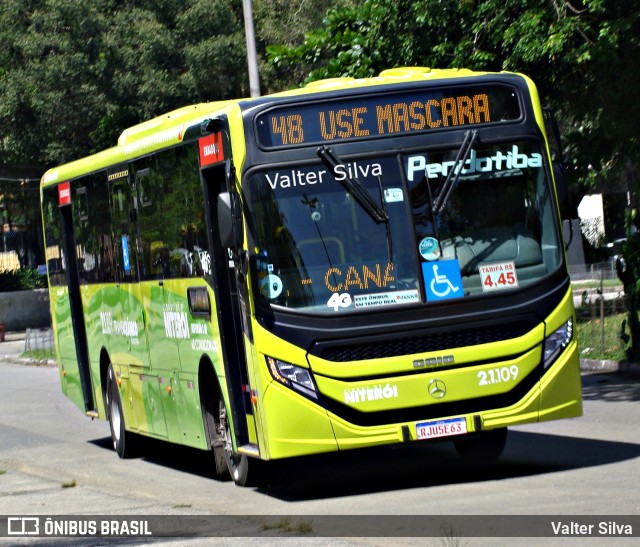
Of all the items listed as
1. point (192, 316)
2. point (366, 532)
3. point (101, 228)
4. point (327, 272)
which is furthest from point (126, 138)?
point (366, 532)

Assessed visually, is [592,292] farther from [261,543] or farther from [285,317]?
[261,543]

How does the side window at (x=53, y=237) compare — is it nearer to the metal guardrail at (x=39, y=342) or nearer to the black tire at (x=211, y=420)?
the black tire at (x=211, y=420)

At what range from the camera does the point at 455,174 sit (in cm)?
991

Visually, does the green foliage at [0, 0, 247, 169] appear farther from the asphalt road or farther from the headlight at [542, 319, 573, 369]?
the headlight at [542, 319, 573, 369]

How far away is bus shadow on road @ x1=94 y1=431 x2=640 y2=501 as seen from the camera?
34.0 ft

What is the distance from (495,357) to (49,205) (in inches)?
329

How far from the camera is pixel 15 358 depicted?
34656mm

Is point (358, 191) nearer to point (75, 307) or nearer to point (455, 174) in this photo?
point (455, 174)

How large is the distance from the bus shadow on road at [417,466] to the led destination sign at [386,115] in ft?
7.96

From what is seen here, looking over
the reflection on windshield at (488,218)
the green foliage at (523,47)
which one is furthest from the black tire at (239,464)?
the green foliage at (523,47)

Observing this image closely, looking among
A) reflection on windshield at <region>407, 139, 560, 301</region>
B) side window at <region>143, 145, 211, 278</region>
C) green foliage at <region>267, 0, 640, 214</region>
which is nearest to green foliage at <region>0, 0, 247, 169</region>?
green foliage at <region>267, 0, 640, 214</region>

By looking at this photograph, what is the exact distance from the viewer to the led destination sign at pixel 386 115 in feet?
32.4

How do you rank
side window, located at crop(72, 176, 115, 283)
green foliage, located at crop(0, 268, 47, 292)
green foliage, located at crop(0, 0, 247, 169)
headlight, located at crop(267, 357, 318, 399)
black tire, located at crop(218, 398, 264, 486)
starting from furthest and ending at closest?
green foliage, located at crop(0, 268, 47, 292)
green foliage, located at crop(0, 0, 247, 169)
side window, located at crop(72, 176, 115, 283)
black tire, located at crop(218, 398, 264, 486)
headlight, located at crop(267, 357, 318, 399)

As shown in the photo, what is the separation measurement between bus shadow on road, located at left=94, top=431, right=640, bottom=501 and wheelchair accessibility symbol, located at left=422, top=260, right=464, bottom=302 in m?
1.14
